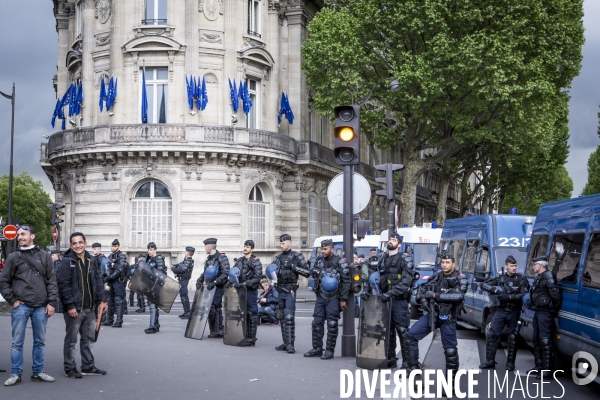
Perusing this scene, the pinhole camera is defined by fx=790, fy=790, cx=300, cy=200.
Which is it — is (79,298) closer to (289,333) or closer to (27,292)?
(27,292)

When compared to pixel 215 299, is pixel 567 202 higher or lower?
higher

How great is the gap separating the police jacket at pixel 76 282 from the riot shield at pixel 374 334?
3.59 metres

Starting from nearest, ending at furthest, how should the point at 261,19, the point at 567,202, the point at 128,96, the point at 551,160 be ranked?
1. the point at 567,202
2. the point at 128,96
3. the point at 261,19
4. the point at 551,160

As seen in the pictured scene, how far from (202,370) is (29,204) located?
79.6 m

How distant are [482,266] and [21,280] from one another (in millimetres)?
7641

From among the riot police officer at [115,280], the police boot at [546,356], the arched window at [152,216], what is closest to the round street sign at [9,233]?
the arched window at [152,216]

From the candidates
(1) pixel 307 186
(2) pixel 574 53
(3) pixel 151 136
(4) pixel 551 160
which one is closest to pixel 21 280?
(3) pixel 151 136

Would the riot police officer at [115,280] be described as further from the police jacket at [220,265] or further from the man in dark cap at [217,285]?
the police jacket at [220,265]

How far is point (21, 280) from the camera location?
31.0 feet

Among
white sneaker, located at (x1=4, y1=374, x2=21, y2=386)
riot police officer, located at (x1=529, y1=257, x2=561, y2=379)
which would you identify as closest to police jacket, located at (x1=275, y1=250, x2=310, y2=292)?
riot police officer, located at (x1=529, y1=257, x2=561, y2=379)

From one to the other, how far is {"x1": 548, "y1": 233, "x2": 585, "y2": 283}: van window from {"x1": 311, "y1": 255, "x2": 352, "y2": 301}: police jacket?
3027mm

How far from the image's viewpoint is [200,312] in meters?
14.5

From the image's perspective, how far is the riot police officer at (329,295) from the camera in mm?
11711

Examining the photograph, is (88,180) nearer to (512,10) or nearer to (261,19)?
(261,19)
